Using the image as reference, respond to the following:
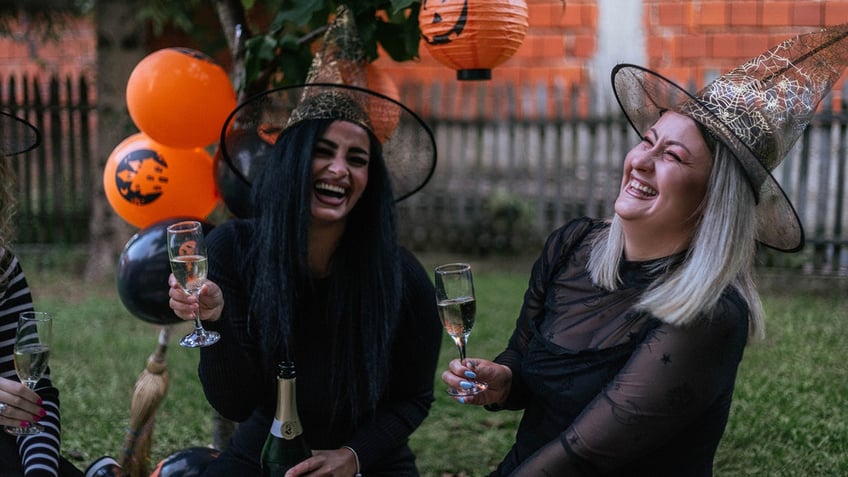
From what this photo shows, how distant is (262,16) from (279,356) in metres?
8.02

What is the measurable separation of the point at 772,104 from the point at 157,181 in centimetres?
229

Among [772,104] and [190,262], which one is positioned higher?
[772,104]

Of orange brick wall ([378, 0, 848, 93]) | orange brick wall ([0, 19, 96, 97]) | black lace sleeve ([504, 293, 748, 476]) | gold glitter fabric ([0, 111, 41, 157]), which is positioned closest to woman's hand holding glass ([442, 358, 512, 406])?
black lace sleeve ([504, 293, 748, 476])

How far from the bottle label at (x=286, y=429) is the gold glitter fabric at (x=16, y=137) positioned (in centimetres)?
118

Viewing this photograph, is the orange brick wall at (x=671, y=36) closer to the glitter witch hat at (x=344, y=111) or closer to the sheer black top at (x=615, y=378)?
the glitter witch hat at (x=344, y=111)

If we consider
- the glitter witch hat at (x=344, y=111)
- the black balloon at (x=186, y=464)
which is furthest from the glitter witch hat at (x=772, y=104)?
the black balloon at (x=186, y=464)

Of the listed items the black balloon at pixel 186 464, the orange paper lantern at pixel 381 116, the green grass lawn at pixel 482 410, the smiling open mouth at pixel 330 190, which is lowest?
the green grass lawn at pixel 482 410

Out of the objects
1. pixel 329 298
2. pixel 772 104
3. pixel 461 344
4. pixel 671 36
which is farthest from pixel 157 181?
pixel 671 36

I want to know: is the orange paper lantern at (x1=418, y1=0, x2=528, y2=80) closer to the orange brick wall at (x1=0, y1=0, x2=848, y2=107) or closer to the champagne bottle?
the champagne bottle

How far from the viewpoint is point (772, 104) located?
2.20m

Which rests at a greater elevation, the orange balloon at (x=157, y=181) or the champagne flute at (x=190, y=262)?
the orange balloon at (x=157, y=181)

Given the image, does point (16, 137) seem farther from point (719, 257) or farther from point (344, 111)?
point (719, 257)

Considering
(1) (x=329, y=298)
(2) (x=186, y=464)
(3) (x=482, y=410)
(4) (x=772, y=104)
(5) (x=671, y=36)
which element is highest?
(5) (x=671, y=36)

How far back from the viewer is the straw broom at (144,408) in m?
3.48
